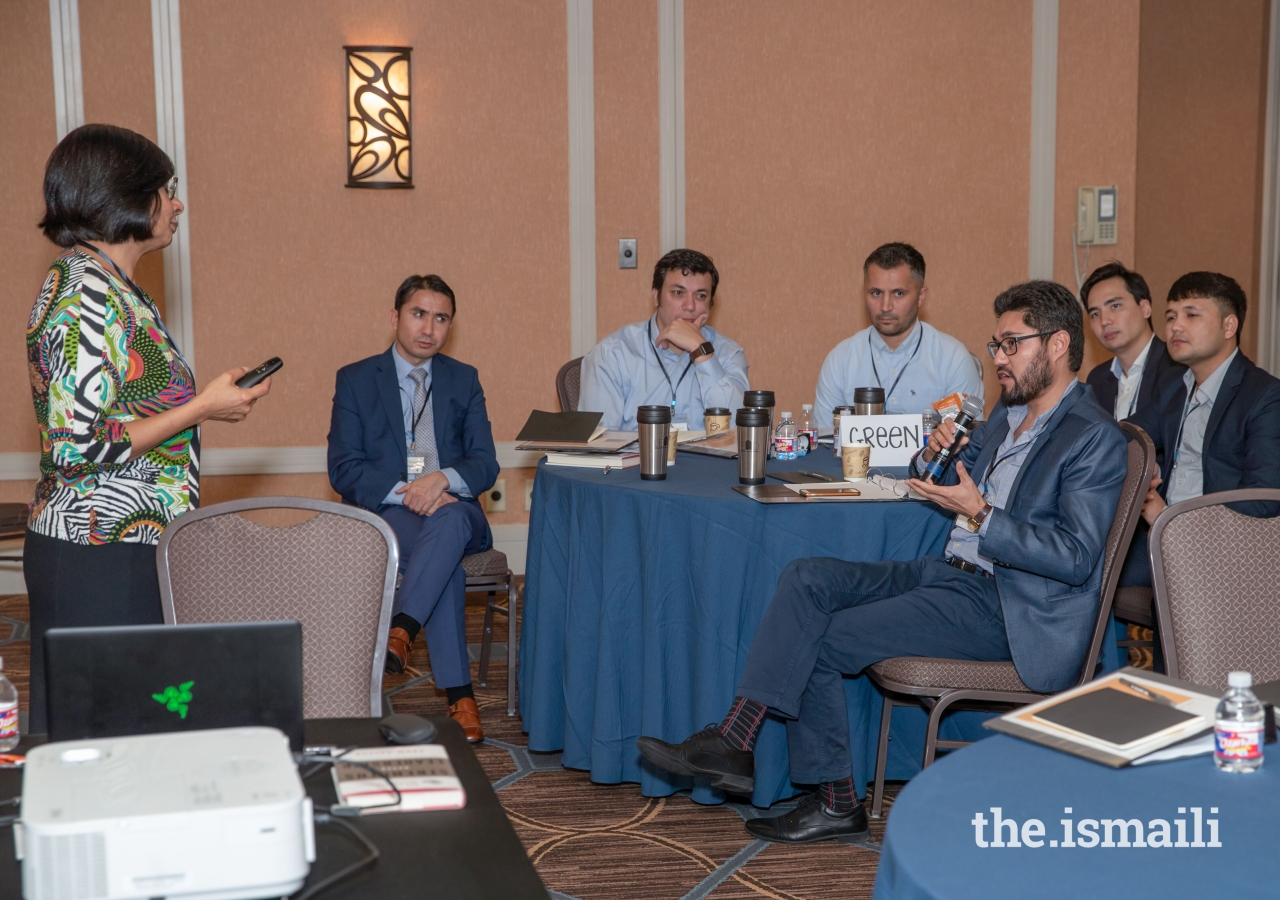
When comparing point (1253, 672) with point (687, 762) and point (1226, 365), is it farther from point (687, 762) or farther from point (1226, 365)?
point (1226, 365)

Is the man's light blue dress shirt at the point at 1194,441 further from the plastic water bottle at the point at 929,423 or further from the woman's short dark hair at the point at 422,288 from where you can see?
the woman's short dark hair at the point at 422,288

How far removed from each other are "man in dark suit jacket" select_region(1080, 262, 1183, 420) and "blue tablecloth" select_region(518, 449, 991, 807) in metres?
1.51

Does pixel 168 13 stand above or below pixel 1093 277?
above

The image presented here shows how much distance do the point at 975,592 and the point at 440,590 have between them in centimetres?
167

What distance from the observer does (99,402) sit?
2.20m

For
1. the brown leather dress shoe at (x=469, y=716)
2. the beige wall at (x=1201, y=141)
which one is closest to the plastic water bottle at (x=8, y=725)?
the brown leather dress shoe at (x=469, y=716)

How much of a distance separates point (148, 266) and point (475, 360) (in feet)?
4.94

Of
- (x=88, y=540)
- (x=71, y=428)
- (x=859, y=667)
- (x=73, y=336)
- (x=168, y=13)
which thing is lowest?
(x=859, y=667)

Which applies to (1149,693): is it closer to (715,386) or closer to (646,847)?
(646,847)

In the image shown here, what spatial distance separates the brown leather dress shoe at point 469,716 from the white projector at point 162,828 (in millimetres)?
2436

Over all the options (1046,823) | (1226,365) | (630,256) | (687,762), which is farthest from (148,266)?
(1046,823)

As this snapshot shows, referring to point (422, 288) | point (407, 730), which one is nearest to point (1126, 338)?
point (422, 288)

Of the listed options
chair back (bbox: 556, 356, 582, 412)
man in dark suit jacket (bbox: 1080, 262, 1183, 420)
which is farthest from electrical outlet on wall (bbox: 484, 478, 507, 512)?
man in dark suit jacket (bbox: 1080, 262, 1183, 420)

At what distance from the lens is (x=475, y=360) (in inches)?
217
